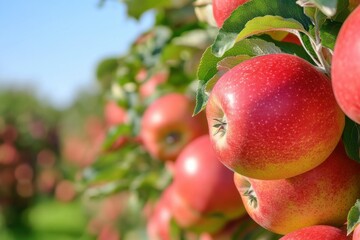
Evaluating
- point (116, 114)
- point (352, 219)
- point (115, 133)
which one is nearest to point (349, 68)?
point (352, 219)

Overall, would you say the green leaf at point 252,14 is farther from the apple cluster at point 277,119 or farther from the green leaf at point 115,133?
the green leaf at point 115,133

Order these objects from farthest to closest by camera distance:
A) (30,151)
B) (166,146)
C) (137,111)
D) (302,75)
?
(30,151) → (137,111) → (166,146) → (302,75)

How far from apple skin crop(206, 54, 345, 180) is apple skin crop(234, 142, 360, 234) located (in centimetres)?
6

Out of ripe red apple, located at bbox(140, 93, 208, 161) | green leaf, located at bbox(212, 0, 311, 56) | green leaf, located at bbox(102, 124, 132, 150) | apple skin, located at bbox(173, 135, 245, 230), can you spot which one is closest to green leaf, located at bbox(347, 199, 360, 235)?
green leaf, located at bbox(212, 0, 311, 56)

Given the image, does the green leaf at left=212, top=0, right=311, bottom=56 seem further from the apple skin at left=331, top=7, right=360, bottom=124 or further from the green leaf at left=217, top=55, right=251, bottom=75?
the apple skin at left=331, top=7, right=360, bottom=124

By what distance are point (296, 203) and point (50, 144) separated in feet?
30.5

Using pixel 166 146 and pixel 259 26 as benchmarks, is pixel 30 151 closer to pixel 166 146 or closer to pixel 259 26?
pixel 166 146

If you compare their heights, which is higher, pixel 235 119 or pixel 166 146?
pixel 235 119

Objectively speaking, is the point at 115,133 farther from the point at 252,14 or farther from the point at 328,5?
the point at 328,5

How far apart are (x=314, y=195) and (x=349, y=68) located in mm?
250

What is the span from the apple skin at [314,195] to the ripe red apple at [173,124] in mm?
732

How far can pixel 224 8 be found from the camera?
861 mm

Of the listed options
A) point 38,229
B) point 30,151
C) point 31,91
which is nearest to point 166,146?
point 30,151

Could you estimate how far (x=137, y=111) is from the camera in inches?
72.8
